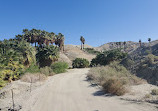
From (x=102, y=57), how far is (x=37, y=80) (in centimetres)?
2487

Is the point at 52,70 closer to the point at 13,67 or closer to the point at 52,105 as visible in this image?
the point at 13,67

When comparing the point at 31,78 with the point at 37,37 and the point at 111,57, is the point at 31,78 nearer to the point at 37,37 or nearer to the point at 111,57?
the point at 111,57

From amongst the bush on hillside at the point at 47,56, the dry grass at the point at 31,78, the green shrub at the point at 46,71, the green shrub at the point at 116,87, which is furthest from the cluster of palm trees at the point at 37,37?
the green shrub at the point at 116,87

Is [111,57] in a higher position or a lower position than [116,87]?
higher

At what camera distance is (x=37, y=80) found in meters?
19.3

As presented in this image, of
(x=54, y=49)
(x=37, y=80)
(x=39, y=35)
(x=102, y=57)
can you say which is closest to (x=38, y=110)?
(x=37, y=80)

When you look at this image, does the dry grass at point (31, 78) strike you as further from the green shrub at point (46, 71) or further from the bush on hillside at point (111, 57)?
the bush on hillside at point (111, 57)

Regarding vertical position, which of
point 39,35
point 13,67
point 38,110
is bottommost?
point 38,110

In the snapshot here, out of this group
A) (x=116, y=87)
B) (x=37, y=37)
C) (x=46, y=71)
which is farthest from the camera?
(x=37, y=37)

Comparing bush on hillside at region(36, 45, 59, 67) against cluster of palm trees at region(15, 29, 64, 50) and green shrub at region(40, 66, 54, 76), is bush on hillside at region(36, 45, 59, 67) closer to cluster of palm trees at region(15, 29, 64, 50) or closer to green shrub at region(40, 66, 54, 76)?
green shrub at region(40, 66, 54, 76)

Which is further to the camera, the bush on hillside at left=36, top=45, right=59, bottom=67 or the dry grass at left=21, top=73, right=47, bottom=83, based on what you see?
the bush on hillside at left=36, top=45, right=59, bottom=67

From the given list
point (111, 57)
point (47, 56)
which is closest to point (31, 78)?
point (47, 56)

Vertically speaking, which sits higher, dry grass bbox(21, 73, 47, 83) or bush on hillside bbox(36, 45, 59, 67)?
bush on hillside bbox(36, 45, 59, 67)

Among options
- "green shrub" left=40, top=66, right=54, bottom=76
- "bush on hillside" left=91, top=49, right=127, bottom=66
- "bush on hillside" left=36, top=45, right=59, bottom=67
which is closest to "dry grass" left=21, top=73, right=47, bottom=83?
"green shrub" left=40, top=66, right=54, bottom=76
